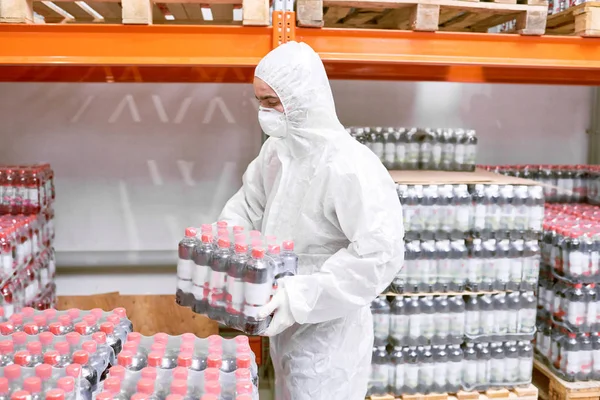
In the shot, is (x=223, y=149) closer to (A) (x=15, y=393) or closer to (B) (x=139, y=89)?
(B) (x=139, y=89)

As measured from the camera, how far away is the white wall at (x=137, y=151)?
468 centimetres

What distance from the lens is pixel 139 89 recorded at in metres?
4.73

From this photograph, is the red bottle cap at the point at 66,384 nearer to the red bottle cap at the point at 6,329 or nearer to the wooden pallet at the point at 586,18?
the red bottle cap at the point at 6,329

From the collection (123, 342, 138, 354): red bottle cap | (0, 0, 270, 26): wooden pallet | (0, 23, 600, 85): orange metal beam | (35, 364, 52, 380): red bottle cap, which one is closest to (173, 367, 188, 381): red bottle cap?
(123, 342, 138, 354): red bottle cap

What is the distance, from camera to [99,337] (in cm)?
180

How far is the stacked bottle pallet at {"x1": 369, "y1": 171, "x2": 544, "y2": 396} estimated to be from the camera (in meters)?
3.62

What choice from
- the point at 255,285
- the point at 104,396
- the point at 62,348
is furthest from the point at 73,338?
the point at 255,285

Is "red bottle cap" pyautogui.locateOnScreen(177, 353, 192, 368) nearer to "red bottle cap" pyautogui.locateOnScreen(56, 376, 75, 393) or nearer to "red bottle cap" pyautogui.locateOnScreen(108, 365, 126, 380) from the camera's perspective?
"red bottle cap" pyautogui.locateOnScreen(108, 365, 126, 380)

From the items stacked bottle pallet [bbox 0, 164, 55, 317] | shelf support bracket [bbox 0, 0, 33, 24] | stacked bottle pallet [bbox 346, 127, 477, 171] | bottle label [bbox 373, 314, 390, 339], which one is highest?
shelf support bracket [bbox 0, 0, 33, 24]

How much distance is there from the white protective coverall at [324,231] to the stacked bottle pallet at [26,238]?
1732 millimetres

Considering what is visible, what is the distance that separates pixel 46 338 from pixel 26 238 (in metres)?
1.96

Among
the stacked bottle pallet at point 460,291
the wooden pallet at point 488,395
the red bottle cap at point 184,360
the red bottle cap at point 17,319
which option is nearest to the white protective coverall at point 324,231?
the red bottle cap at point 184,360

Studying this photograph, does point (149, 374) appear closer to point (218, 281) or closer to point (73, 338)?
point (73, 338)

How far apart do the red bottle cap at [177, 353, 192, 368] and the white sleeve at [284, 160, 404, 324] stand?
1.72 feet
